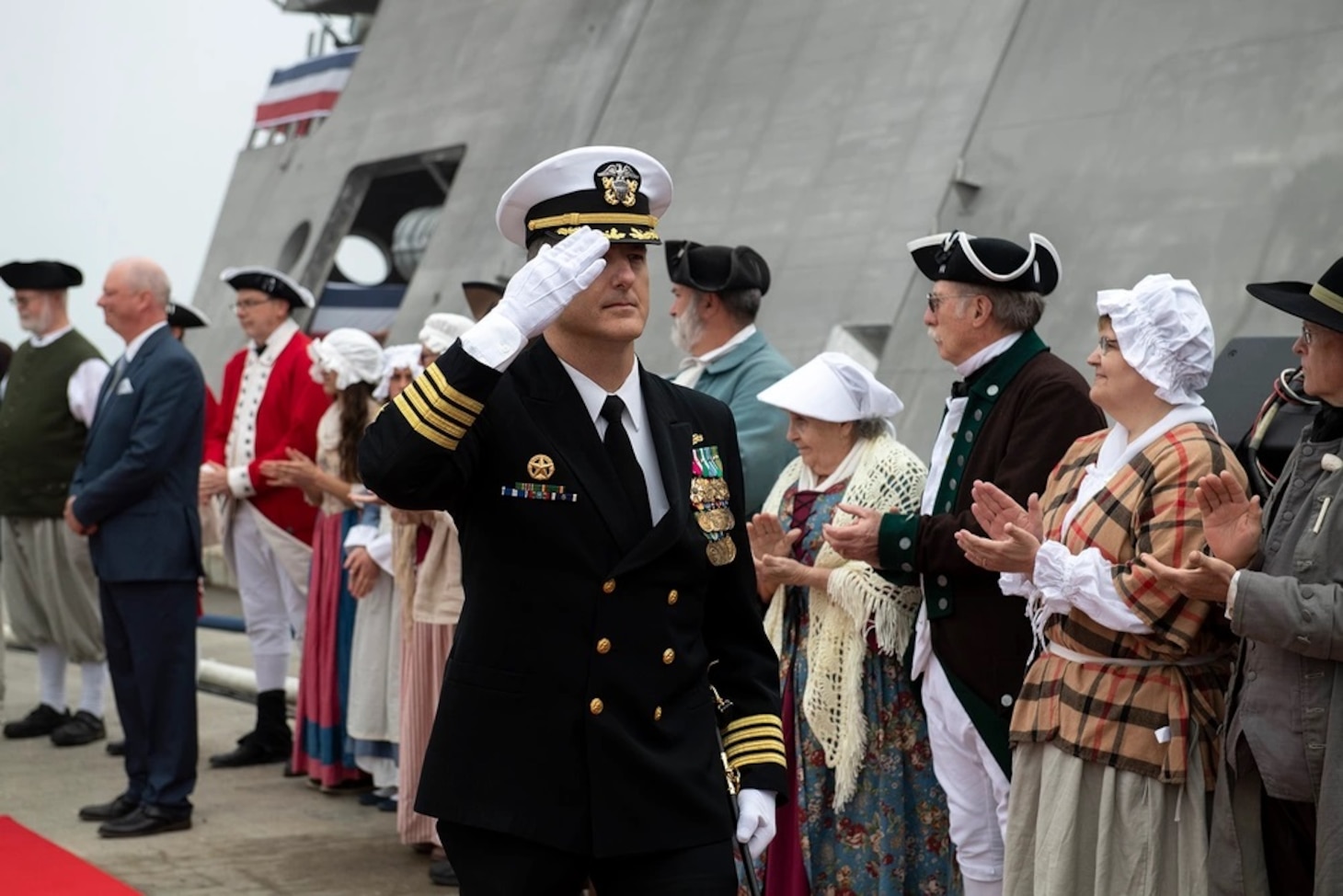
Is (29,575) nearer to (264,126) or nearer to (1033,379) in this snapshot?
(1033,379)

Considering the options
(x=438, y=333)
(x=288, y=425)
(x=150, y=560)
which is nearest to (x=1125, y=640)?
(x=438, y=333)

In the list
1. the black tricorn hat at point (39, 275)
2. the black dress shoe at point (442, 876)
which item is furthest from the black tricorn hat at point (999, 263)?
the black tricorn hat at point (39, 275)

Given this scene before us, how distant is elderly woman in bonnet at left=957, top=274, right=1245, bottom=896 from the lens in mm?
3369

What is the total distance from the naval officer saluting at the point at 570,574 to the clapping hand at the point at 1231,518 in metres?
1.11

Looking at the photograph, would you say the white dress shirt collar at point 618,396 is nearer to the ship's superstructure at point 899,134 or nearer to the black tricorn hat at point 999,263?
the black tricorn hat at point 999,263

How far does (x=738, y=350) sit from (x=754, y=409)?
0.21 metres

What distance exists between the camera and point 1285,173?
777 centimetres

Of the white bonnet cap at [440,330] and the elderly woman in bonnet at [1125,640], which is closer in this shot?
the elderly woman in bonnet at [1125,640]

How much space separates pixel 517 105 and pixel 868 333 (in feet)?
22.4

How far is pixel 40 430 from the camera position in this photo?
7266 mm

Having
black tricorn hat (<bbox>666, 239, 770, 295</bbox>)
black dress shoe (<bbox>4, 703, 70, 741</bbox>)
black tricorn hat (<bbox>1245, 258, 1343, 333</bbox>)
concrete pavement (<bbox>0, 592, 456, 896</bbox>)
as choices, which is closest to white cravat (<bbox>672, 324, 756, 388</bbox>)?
black tricorn hat (<bbox>666, 239, 770, 295</bbox>)

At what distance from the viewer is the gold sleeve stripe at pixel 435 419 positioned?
8.10 ft

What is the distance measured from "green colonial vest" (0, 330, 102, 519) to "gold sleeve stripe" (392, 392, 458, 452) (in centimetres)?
529

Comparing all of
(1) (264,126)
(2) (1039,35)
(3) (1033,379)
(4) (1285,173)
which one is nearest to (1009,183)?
(2) (1039,35)
